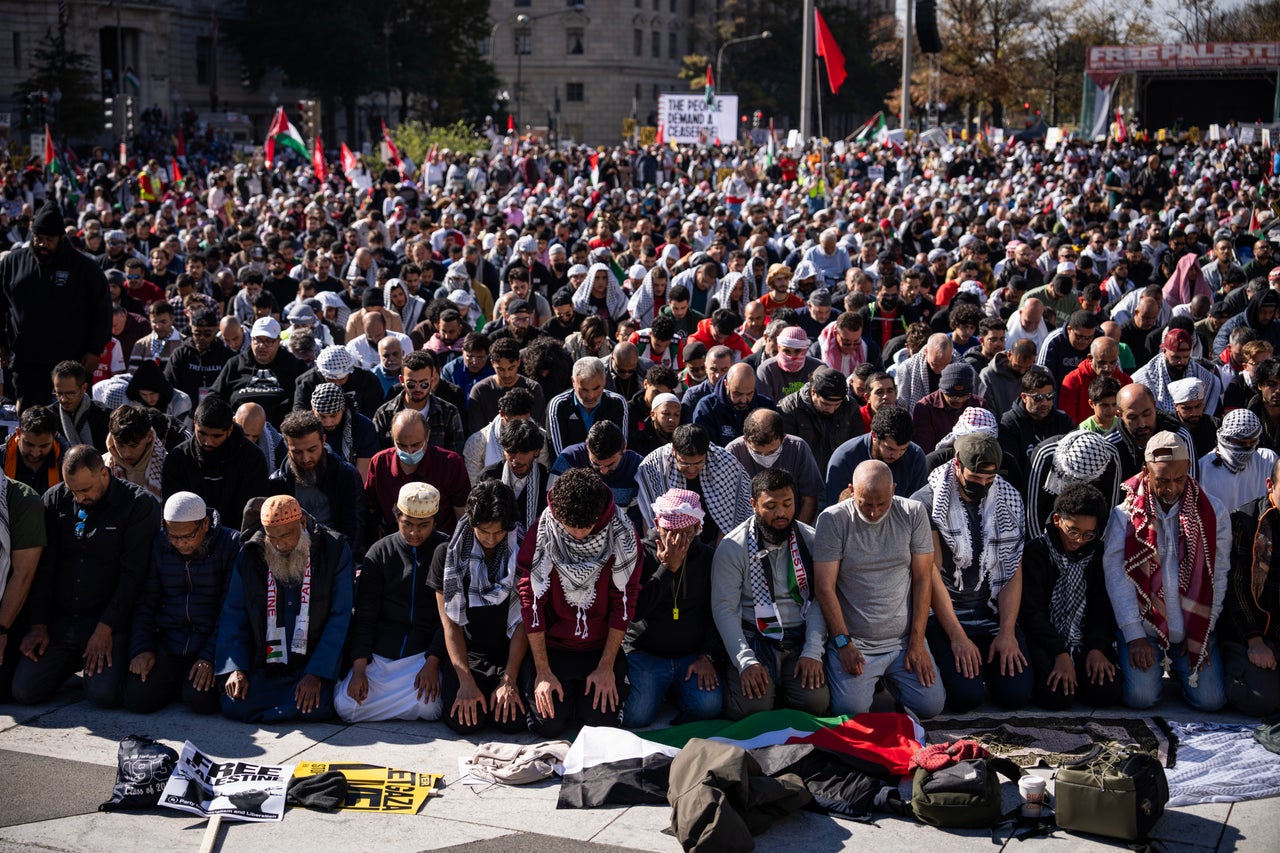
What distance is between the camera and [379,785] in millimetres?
6383

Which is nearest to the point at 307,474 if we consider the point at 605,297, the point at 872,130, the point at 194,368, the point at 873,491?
the point at 194,368

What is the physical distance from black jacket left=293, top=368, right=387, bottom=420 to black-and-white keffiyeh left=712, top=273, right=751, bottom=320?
197 inches

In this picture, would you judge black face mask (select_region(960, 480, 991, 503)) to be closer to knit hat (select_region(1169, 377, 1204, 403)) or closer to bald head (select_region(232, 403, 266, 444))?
knit hat (select_region(1169, 377, 1204, 403))

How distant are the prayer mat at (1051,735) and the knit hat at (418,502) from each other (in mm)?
2729

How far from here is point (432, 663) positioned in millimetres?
7230

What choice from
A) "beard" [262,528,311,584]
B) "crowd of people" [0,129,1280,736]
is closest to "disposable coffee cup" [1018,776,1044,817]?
"crowd of people" [0,129,1280,736]

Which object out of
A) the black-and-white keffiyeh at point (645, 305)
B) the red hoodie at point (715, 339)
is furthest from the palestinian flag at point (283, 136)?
the red hoodie at point (715, 339)

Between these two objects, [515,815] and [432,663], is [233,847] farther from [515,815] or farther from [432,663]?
[432,663]

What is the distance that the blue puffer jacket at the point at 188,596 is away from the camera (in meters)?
7.38

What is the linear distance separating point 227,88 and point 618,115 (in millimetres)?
29689

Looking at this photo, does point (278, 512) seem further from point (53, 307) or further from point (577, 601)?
point (53, 307)

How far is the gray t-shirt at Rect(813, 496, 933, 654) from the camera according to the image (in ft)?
23.4

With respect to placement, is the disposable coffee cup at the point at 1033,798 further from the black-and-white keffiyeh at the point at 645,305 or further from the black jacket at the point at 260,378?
the black-and-white keffiyeh at the point at 645,305

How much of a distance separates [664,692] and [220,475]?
119 inches
